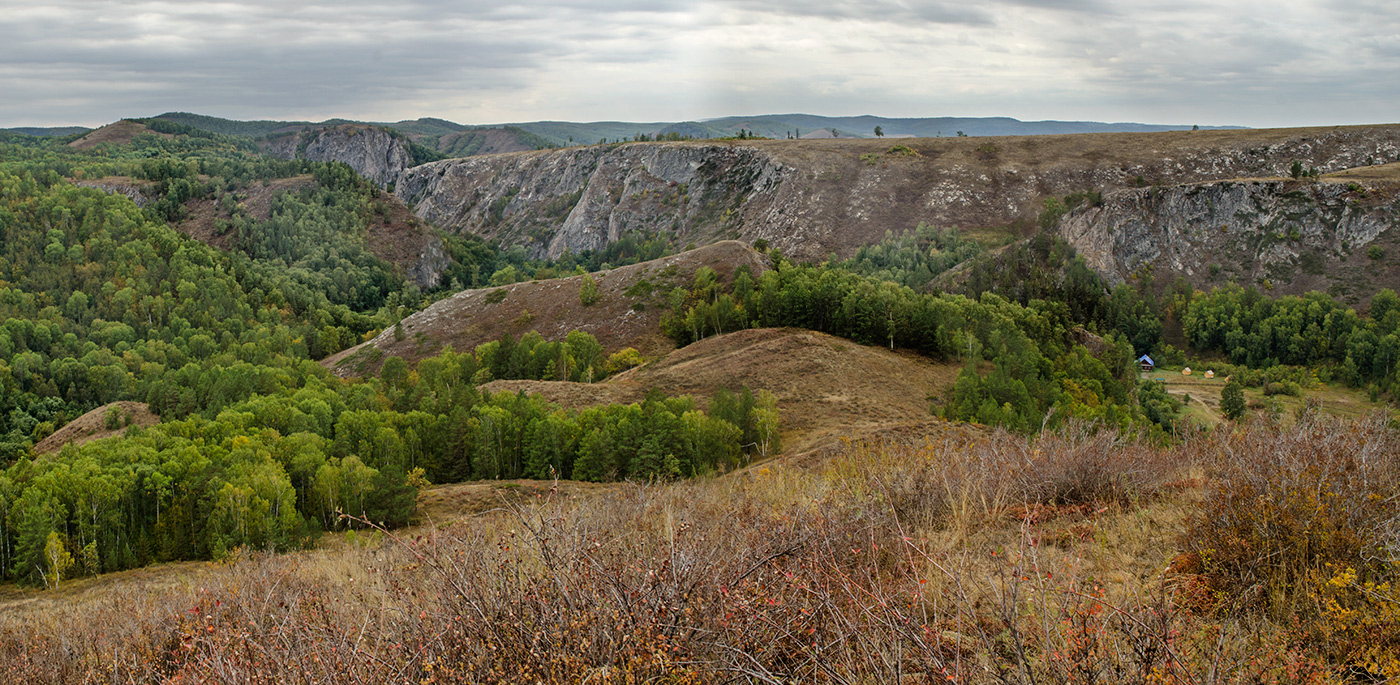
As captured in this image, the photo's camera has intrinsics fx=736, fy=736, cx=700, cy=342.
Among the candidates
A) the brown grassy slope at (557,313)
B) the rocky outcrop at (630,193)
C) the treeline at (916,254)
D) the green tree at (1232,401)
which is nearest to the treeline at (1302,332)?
the green tree at (1232,401)

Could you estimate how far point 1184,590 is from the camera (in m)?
6.33

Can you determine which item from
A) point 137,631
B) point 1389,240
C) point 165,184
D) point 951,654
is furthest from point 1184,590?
point 165,184

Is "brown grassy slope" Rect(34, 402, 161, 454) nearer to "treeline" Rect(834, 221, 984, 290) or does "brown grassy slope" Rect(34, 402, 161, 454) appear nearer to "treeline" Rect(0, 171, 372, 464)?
"treeline" Rect(0, 171, 372, 464)

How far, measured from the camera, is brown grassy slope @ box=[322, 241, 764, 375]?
7162 cm

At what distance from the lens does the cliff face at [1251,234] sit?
99625 millimetres

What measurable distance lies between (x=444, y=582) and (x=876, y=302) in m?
51.7

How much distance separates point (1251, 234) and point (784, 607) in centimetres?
13036

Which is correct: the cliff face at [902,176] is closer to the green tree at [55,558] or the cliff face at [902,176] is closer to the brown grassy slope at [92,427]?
the brown grassy slope at [92,427]

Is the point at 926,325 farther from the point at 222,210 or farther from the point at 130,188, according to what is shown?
the point at 130,188

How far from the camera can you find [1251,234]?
351ft

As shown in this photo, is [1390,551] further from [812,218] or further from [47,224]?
[47,224]

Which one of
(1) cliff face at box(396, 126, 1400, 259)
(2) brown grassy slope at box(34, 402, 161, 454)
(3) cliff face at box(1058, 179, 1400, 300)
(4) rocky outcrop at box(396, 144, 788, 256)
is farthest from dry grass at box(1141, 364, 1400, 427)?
(2) brown grassy slope at box(34, 402, 161, 454)

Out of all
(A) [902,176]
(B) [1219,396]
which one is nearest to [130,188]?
(A) [902,176]

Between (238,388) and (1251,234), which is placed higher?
(1251,234)
